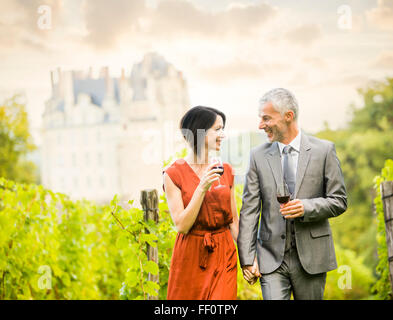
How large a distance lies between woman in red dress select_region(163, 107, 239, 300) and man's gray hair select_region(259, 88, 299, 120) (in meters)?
0.26

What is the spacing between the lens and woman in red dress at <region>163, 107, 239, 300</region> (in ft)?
7.90

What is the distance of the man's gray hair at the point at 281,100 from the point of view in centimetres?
240

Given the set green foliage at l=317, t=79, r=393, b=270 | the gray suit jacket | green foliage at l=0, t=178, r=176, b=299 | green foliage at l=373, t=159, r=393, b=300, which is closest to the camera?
the gray suit jacket

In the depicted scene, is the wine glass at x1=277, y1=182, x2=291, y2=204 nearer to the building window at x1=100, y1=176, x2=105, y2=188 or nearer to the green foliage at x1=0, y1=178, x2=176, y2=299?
the green foliage at x1=0, y1=178, x2=176, y2=299

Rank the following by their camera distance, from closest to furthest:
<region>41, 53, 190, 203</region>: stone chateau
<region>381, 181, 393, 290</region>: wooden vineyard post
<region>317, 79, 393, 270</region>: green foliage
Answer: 1. <region>381, 181, 393, 290</region>: wooden vineyard post
2. <region>317, 79, 393, 270</region>: green foliage
3. <region>41, 53, 190, 203</region>: stone chateau

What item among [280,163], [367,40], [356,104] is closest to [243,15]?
[367,40]

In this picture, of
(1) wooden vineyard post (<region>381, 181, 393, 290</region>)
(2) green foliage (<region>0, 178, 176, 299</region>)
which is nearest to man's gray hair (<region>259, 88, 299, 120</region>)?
(2) green foliage (<region>0, 178, 176, 299</region>)

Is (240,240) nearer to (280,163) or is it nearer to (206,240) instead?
(206,240)

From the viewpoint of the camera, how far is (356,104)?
15.4 meters

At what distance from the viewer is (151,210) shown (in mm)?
3074

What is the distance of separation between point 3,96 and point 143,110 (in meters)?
4.29

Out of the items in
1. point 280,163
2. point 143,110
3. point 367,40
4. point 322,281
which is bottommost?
point 322,281

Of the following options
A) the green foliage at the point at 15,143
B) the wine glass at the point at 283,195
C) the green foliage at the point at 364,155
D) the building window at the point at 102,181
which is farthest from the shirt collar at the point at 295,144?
the building window at the point at 102,181

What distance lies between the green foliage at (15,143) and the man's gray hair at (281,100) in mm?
13320
